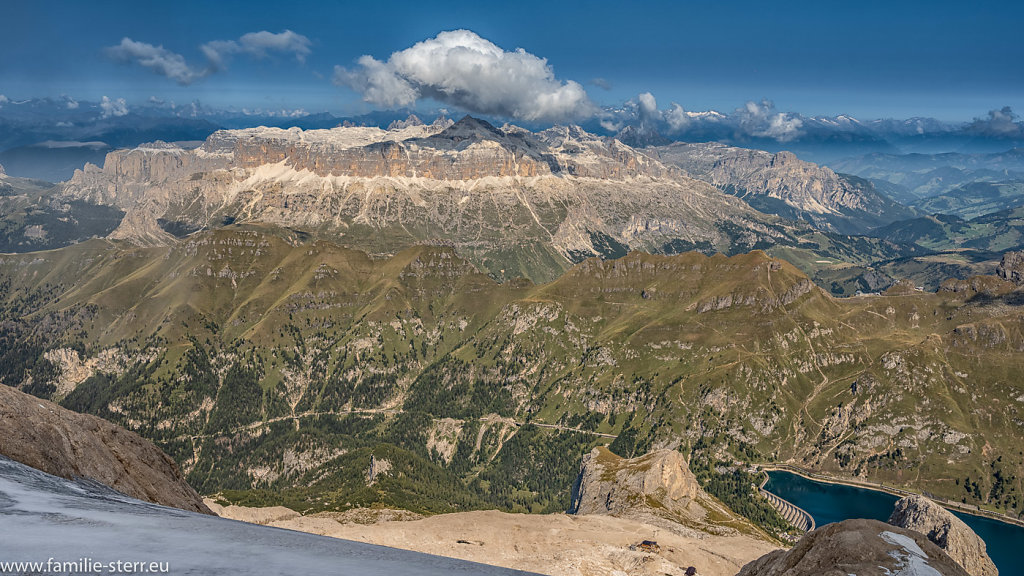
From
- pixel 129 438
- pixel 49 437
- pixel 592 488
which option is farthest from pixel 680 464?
pixel 49 437

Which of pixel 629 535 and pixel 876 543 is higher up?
pixel 876 543

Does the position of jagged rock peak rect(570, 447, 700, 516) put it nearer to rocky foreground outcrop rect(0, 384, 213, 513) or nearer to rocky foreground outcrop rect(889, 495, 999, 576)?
rocky foreground outcrop rect(889, 495, 999, 576)

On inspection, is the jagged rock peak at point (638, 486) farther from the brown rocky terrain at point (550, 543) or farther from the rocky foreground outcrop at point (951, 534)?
the rocky foreground outcrop at point (951, 534)

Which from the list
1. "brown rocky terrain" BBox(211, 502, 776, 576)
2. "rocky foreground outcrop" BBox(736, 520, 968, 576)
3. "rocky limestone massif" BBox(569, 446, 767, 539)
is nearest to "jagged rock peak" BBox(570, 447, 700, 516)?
"rocky limestone massif" BBox(569, 446, 767, 539)

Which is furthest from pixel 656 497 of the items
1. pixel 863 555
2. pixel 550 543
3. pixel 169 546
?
pixel 169 546

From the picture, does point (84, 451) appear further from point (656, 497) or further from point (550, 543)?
point (656, 497)

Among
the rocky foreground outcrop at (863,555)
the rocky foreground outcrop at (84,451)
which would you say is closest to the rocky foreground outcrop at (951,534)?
the rocky foreground outcrop at (863,555)

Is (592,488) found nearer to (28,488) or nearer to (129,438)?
(129,438)
